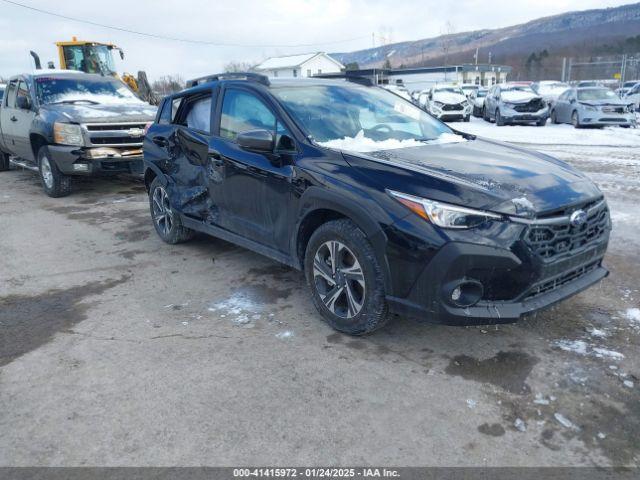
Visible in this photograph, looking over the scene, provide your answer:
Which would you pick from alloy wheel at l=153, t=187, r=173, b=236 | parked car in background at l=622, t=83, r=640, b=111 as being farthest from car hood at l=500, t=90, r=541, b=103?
alloy wheel at l=153, t=187, r=173, b=236

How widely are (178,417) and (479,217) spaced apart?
6.44 feet

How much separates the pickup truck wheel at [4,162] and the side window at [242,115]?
921cm

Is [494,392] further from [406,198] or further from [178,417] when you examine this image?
[178,417]

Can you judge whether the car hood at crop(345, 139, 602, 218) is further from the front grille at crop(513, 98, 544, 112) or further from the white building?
the white building

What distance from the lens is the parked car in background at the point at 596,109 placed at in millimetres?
16109

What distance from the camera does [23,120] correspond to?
897cm

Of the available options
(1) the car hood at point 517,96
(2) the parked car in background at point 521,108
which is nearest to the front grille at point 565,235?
(2) the parked car in background at point 521,108

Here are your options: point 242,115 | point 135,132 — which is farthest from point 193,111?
point 135,132

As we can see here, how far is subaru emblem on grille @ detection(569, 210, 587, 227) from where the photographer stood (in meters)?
3.11

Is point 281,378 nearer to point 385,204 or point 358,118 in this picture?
point 385,204

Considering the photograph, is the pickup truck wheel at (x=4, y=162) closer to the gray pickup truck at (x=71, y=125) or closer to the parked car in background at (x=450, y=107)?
the gray pickup truck at (x=71, y=125)

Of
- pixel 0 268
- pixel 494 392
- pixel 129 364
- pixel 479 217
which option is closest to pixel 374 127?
pixel 479 217

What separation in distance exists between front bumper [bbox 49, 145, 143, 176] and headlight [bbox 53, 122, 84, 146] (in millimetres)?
83

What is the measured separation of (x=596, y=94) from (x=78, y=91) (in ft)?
51.2
